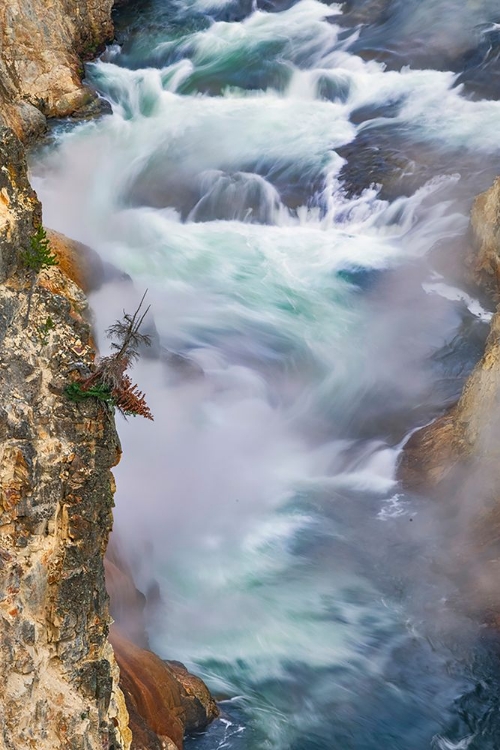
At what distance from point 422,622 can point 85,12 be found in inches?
787

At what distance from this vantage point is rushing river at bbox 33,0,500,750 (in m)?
11.1

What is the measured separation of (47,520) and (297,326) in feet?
39.5

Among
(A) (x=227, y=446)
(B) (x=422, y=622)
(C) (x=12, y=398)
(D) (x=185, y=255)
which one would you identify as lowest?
(B) (x=422, y=622)

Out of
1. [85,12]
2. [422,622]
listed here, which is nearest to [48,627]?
[422,622]

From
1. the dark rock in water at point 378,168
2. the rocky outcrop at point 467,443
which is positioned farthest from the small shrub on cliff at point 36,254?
the dark rock in water at point 378,168

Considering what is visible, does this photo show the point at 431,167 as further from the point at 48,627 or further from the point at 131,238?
the point at 48,627

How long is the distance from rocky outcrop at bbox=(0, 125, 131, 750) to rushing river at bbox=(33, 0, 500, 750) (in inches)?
144

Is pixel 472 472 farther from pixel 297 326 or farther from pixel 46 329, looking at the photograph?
pixel 46 329

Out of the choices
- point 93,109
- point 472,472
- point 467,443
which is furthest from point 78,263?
point 93,109

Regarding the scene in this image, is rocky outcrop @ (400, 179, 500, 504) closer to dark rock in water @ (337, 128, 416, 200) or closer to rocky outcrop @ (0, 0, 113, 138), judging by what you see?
dark rock in water @ (337, 128, 416, 200)

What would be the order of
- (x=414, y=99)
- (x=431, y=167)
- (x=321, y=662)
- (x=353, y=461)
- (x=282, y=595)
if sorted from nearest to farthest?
1. (x=321, y=662)
2. (x=282, y=595)
3. (x=353, y=461)
4. (x=431, y=167)
5. (x=414, y=99)

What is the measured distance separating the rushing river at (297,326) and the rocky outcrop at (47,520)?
366 centimetres

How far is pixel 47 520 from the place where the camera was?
617cm

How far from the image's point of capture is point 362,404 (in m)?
15.9
